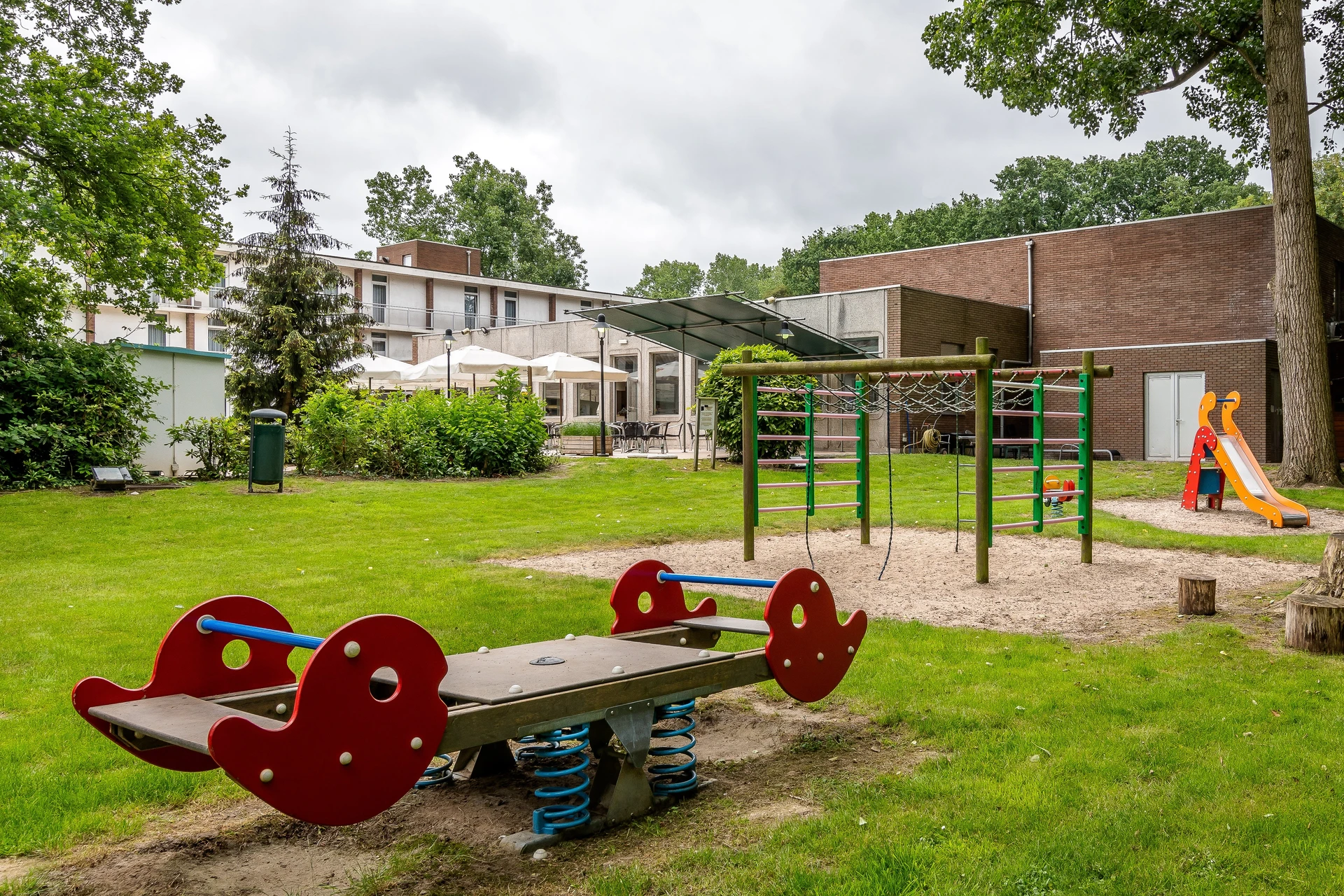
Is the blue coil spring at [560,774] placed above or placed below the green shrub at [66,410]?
below

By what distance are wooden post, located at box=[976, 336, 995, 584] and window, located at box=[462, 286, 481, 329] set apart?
44.5 m

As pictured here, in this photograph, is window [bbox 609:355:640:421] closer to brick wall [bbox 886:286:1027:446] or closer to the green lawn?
brick wall [bbox 886:286:1027:446]

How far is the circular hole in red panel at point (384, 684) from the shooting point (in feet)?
11.4

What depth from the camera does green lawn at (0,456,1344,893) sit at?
130 inches

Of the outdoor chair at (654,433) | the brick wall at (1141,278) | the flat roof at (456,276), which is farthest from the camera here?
the flat roof at (456,276)

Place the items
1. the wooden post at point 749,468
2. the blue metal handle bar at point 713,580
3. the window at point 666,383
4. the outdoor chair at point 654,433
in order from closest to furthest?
the blue metal handle bar at point 713,580, the wooden post at point 749,468, the outdoor chair at point 654,433, the window at point 666,383

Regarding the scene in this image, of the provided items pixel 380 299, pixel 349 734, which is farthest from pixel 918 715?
pixel 380 299

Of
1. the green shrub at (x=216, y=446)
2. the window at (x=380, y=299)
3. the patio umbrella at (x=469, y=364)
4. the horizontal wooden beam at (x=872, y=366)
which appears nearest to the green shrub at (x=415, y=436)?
the green shrub at (x=216, y=446)

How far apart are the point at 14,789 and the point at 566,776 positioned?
2121mm

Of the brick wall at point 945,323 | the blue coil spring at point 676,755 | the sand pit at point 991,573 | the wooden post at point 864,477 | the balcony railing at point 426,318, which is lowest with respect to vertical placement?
the blue coil spring at point 676,755

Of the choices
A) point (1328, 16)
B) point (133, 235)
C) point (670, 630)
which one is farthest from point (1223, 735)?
point (1328, 16)

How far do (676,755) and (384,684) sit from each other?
1431mm

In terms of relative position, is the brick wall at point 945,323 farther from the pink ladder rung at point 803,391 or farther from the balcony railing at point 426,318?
the balcony railing at point 426,318

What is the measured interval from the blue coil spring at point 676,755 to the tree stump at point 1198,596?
14.5 ft
